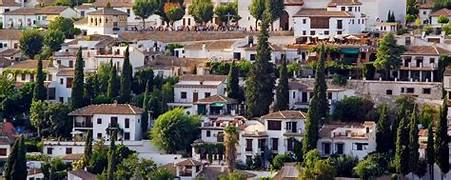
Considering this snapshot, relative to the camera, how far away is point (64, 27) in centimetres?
6438

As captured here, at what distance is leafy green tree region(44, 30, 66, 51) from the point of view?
62.3m

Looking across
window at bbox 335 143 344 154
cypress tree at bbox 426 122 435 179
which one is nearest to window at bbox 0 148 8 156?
window at bbox 335 143 344 154

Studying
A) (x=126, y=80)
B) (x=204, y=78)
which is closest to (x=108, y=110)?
(x=126, y=80)

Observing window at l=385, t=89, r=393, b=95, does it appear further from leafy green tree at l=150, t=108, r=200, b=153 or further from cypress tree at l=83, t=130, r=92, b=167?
cypress tree at l=83, t=130, r=92, b=167

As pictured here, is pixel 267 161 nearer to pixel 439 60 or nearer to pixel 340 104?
pixel 340 104

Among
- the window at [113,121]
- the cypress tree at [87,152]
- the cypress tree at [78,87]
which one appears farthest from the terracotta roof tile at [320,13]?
the cypress tree at [87,152]

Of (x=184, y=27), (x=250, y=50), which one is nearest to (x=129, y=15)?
(x=184, y=27)

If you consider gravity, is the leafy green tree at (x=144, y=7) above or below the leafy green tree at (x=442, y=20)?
above

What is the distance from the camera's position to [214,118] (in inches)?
2167

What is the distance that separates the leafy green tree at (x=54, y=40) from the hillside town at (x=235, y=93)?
74 millimetres

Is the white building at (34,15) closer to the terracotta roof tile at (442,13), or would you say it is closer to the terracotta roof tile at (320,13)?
the terracotta roof tile at (320,13)

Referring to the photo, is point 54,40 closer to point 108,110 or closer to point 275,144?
point 108,110

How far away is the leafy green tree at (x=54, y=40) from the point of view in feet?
205

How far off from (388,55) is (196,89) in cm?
604
